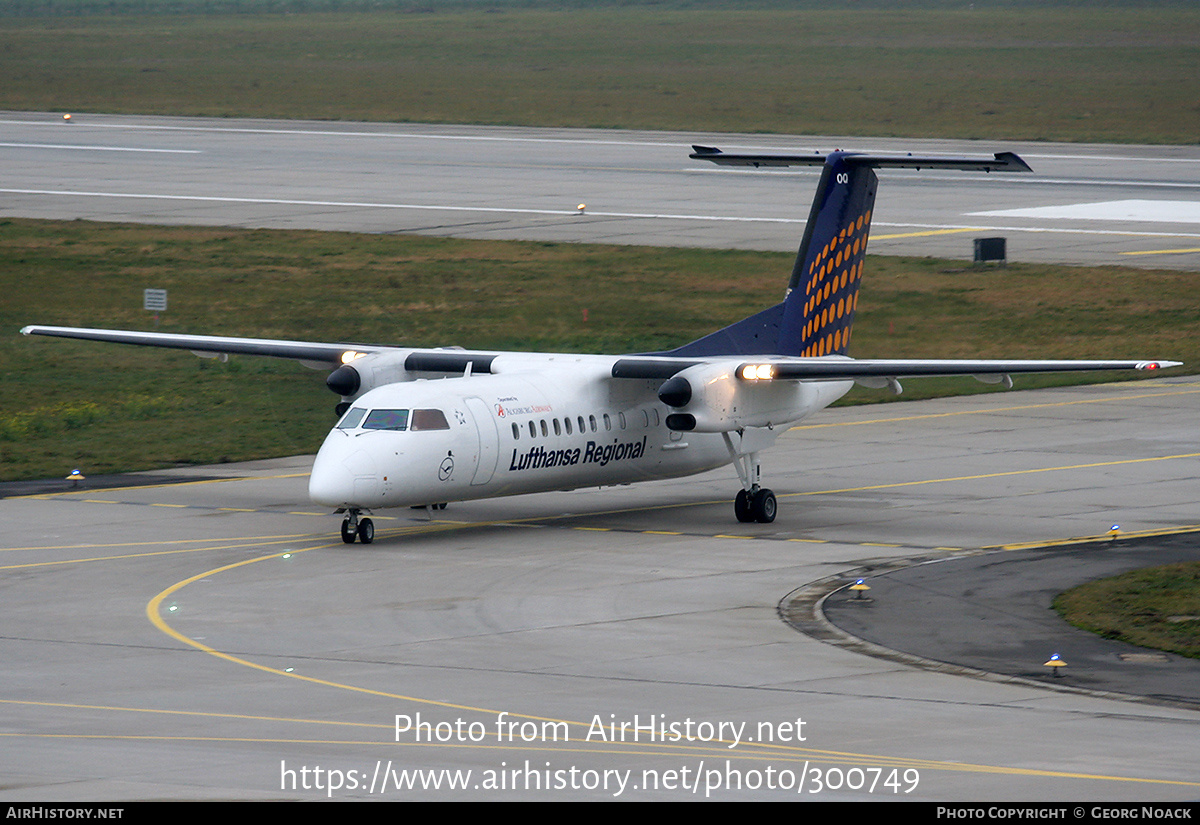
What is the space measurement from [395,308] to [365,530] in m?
24.5

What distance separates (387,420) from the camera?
87.0ft

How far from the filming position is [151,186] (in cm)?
6962

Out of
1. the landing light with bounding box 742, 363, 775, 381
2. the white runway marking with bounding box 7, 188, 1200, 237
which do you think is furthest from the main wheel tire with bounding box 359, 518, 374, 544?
the white runway marking with bounding box 7, 188, 1200, 237

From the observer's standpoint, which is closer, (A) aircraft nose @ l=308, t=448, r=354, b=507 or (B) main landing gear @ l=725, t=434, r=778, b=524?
(A) aircraft nose @ l=308, t=448, r=354, b=507

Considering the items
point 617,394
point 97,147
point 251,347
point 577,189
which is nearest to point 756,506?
point 617,394

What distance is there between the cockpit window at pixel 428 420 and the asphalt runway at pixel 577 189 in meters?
31.4

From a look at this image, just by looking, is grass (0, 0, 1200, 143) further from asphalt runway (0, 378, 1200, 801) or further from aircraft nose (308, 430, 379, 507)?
aircraft nose (308, 430, 379, 507)

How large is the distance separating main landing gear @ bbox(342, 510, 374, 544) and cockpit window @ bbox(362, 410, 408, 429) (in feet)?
4.41

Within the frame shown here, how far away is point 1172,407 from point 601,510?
16.0 metres

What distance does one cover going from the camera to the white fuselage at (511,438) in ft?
85.3

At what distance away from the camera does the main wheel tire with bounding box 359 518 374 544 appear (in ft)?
88.3

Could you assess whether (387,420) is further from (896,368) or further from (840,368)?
(896,368)
